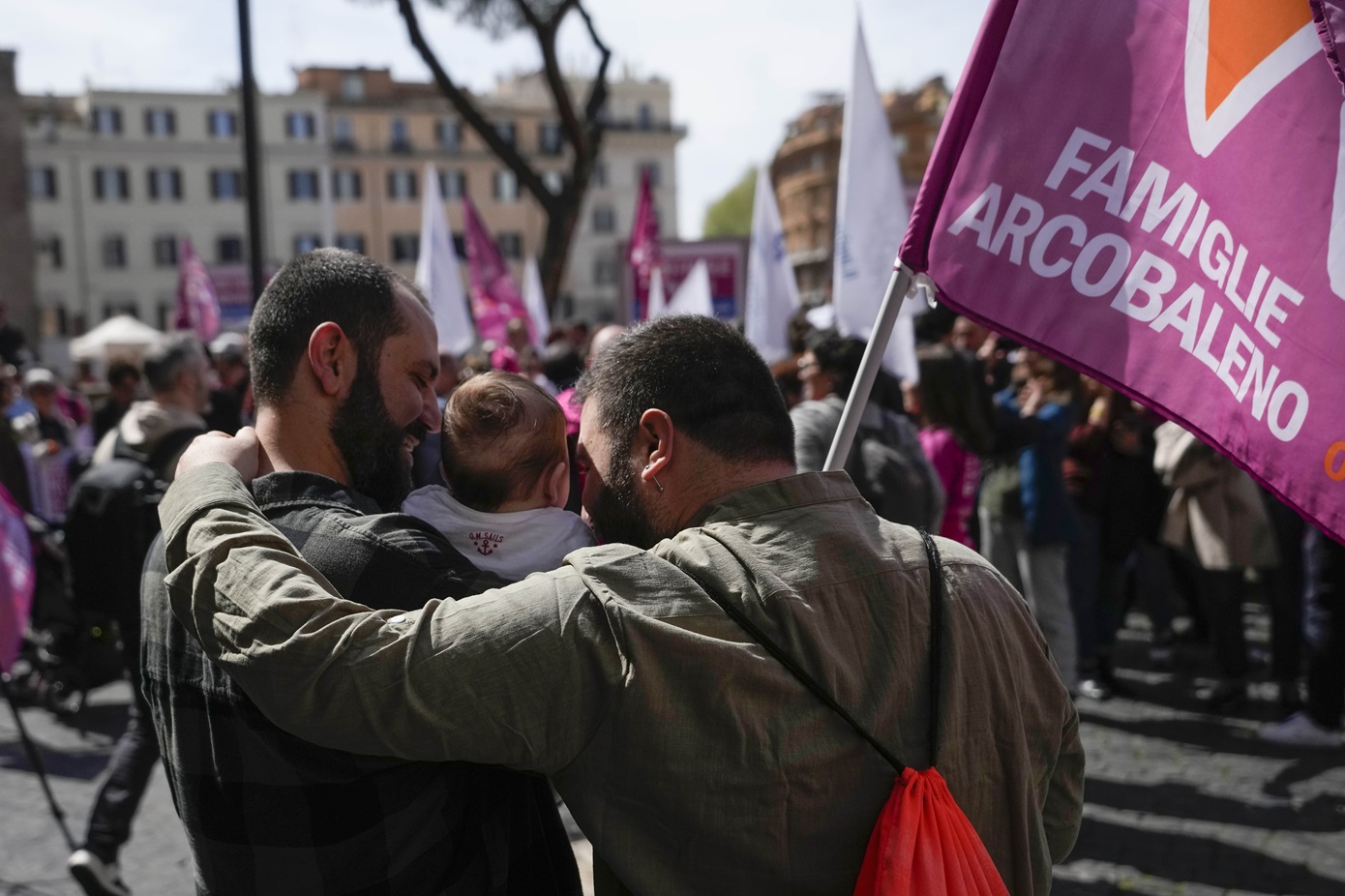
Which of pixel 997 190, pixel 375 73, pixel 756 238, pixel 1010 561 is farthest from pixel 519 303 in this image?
pixel 375 73

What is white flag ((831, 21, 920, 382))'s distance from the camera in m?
5.36

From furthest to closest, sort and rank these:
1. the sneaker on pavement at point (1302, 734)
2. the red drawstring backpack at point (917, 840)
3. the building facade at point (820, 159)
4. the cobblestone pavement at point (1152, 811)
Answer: the building facade at point (820, 159), the sneaker on pavement at point (1302, 734), the cobblestone pavement at point (1152, 811), the red drawstring backpack at point (917, 840)

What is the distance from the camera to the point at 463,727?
1454 millimetres

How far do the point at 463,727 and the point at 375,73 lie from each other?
73.0 m

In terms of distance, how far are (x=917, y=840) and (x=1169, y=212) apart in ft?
3.96

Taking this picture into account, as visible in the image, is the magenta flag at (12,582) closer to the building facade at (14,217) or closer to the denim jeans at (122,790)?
the denim jeans at (122,790)

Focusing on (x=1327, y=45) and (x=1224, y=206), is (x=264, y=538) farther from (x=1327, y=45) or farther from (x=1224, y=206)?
(x=1327, y=45)

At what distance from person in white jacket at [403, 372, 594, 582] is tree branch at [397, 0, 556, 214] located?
14261mm

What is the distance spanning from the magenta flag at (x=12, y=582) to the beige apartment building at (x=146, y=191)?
58114 mm

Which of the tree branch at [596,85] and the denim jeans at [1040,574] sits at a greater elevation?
the tree branch at [596,85]

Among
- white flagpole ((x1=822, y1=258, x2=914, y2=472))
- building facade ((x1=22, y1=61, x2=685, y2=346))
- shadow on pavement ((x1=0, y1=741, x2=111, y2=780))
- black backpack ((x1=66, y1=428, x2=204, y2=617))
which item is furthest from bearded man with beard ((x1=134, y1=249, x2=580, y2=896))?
building facade ((x1=22, y1=61, x2=685, y2=346))

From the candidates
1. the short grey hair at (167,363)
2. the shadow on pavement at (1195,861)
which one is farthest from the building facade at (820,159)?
the short grey hair at (167,363)

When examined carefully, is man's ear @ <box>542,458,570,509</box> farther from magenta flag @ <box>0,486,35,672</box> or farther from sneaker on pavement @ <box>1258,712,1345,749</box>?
sneaker on pavement @ <box>1258,712,1345,749</box>

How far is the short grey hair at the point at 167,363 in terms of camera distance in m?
4.95
